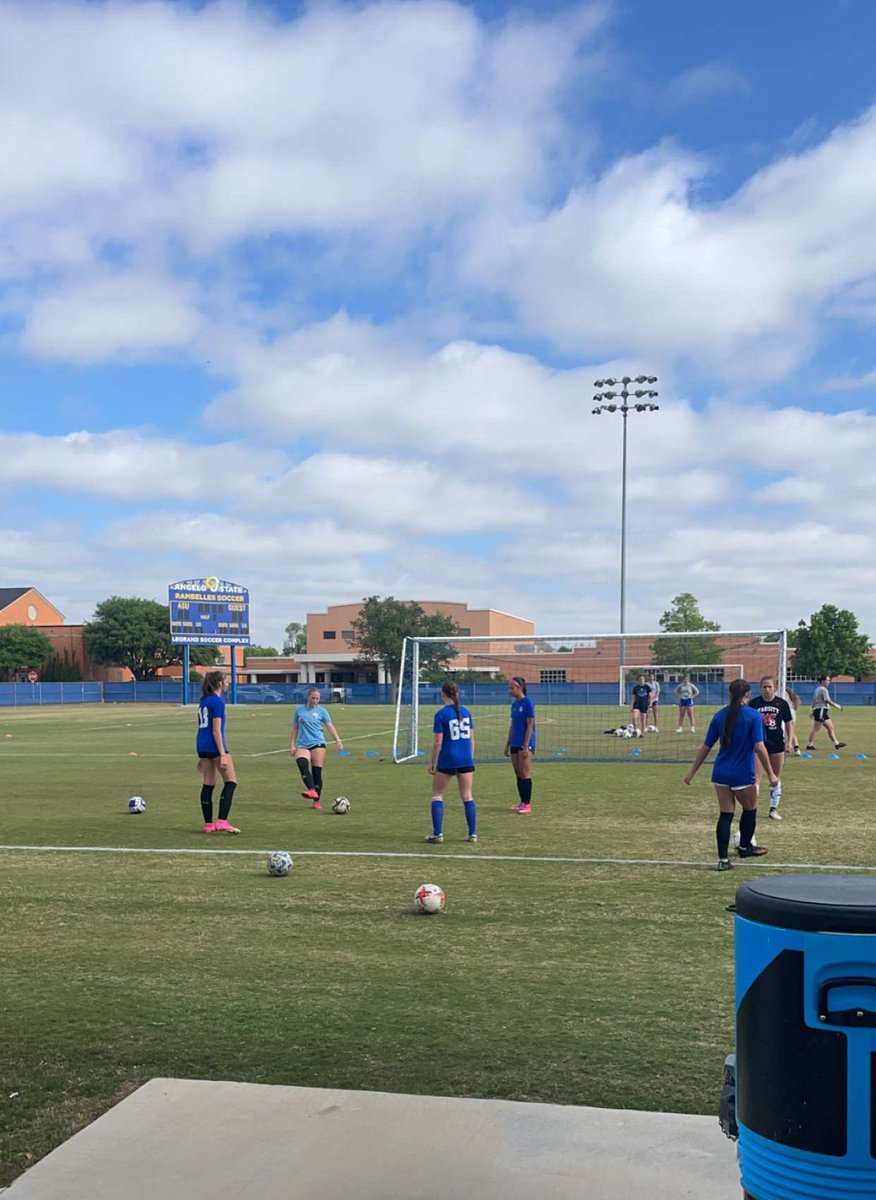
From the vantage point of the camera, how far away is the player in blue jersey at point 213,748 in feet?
38.5

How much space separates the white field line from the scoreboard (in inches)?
1930

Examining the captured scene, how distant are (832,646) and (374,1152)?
97659 millimetres

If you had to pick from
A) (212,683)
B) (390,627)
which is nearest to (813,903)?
(212,683)

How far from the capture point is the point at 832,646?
311 ft

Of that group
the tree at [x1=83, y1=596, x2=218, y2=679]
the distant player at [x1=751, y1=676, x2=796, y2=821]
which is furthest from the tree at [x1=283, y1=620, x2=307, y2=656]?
the distant player at [x1=751, y1=676, x2=796, y2=821]

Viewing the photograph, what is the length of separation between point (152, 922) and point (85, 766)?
1523 cm

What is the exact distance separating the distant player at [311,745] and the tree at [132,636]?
78.6 metres

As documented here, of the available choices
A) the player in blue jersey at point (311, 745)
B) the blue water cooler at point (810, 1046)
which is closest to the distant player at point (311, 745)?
the player in blue jersey at point (311, 745)

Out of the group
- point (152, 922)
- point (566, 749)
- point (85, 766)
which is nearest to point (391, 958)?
point (152, 922)

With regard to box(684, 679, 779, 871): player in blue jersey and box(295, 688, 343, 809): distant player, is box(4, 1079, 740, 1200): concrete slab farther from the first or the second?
box(295, 688, 343, 809): distant player

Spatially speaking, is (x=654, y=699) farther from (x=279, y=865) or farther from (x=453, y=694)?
(x=279, y=865)

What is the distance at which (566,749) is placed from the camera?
88.8 ft

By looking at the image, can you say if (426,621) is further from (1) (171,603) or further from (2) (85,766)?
(2) (85,766)

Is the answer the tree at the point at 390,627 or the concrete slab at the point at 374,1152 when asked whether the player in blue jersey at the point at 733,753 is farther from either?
the tree at the point at 390,627
